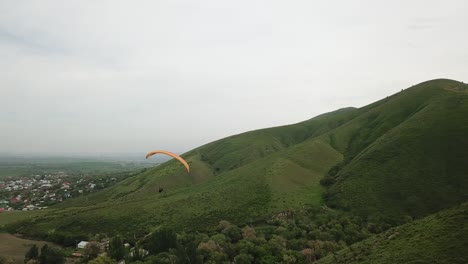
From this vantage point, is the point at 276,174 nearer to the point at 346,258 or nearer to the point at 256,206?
the point at 256,206

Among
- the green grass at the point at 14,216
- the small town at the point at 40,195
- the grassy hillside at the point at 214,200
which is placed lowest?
the small town at the point at 40,195

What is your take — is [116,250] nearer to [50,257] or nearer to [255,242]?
[50,257]

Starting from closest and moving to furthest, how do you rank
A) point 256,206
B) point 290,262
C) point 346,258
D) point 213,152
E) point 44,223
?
point 346,258
point 290,262
point 256,206
point 44,223
point 213,152

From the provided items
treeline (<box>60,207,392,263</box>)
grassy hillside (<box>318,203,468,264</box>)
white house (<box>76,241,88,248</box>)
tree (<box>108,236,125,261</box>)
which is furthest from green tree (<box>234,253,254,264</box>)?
white house (<box>76,241,88,248</box>)

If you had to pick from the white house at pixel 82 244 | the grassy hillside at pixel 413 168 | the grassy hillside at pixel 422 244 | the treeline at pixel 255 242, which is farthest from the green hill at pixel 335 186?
the grassy hillside at pixel 422 244

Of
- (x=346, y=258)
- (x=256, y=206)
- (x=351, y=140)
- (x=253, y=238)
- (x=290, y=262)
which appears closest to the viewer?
(x=346, y=258)

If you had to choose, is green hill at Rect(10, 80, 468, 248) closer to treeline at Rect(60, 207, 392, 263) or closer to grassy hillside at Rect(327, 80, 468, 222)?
grassy hillside at Rect(327, 80, 468, 222)

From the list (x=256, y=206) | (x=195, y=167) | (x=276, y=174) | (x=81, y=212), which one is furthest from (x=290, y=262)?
(x=195, y=167)

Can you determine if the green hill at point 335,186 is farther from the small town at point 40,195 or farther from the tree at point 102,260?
the small town at point 40,195
